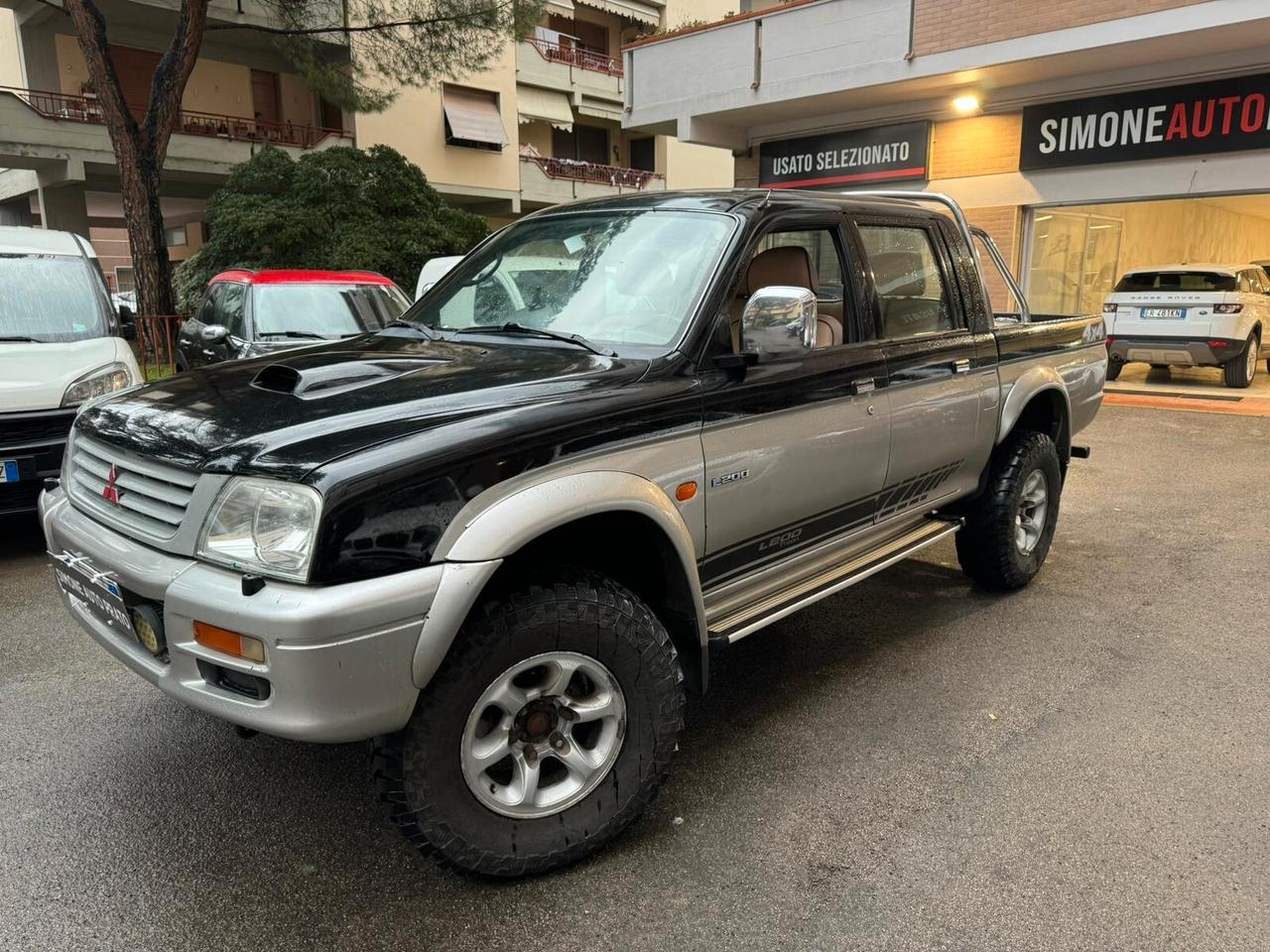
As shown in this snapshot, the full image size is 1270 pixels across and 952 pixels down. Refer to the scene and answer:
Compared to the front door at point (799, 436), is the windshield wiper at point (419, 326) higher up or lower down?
higher up

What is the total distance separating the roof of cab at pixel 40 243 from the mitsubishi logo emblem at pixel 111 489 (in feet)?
15.5

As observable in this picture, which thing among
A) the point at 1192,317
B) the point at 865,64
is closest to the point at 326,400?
the point at 865,64

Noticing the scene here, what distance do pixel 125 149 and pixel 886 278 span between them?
41.8 ft

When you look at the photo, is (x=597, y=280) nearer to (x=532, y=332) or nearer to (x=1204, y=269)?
(x=532, y=332)

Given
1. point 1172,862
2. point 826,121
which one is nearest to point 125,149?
point 826,121

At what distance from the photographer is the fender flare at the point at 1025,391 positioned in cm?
450

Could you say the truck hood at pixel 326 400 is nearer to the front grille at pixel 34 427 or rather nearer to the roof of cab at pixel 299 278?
the front grille at pixel 34 427

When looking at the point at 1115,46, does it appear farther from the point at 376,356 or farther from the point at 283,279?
the point at 376,356

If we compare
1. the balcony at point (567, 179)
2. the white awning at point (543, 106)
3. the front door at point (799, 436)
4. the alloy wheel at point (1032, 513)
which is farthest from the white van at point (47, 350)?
the white awning at point (543, 106)

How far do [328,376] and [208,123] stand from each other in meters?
22.2

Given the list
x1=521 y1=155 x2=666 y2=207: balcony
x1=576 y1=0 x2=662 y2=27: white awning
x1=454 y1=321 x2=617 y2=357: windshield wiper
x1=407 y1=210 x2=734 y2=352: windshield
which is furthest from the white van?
x1=576 y1=0 x2=662 y2=27: white awning

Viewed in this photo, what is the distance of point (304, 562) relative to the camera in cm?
210

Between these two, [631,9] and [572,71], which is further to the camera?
[631,9]

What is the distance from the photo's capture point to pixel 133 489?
2.54 m
